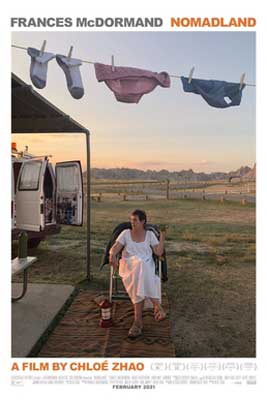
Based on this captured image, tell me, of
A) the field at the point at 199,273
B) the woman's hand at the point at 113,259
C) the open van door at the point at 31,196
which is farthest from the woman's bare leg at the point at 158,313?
the open van door at the point at 31,196

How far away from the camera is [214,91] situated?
274cm

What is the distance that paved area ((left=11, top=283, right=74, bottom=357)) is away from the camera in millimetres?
2120

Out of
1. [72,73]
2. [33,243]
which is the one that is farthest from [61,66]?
[33,243]

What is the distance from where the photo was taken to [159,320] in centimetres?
251

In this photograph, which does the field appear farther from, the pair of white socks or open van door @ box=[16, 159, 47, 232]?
the pair of white socks

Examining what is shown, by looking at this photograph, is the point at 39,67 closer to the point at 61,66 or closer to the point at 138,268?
the point at 61,66

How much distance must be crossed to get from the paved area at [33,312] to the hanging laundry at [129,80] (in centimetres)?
192

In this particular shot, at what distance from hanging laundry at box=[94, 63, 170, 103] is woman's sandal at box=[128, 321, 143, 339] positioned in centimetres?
188

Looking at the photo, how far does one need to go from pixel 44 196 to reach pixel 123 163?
112 cm

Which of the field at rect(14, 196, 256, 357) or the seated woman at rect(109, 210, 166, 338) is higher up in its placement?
the seated woman at rect(109, 210, 166, 338)

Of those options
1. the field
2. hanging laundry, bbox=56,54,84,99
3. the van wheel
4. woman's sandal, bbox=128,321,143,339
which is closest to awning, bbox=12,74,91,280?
hanging laundry, bbox=56,54,84,99
